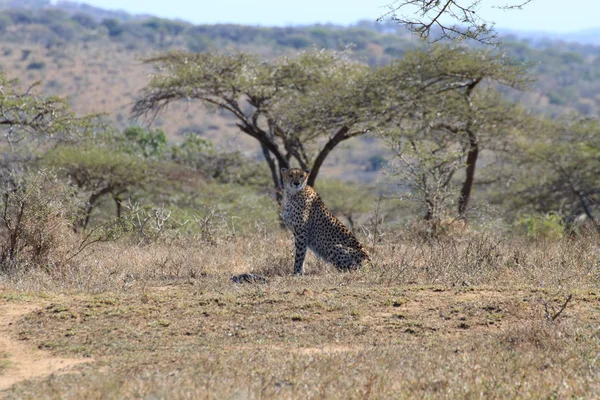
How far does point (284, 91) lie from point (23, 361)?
12601mm

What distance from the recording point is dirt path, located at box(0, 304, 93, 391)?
4.86 metres

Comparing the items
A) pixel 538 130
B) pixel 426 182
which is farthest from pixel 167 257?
pixel 538 130

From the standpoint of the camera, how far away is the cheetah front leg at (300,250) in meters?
8.34

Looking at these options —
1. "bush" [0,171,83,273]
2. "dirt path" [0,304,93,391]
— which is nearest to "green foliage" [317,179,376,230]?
"bush" [0,171,83,273]

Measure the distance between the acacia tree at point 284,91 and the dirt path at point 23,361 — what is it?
9.93 metres

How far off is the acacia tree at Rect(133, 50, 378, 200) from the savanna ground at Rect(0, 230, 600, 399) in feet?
23.4

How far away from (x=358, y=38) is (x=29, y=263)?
89931 millimetres

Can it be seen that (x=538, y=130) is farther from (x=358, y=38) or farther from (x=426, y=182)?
(x=358, y=38)

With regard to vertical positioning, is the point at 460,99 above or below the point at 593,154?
above

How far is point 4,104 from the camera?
12.3 m

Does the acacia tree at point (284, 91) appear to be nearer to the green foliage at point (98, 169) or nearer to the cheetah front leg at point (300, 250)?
the green foliage at point (98, 169)

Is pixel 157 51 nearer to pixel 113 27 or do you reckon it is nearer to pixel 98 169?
pixel 113 27

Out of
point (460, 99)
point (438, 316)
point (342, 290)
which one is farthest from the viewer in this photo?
point (460, 99)

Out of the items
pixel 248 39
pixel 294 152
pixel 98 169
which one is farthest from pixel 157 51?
pixel 294 152
